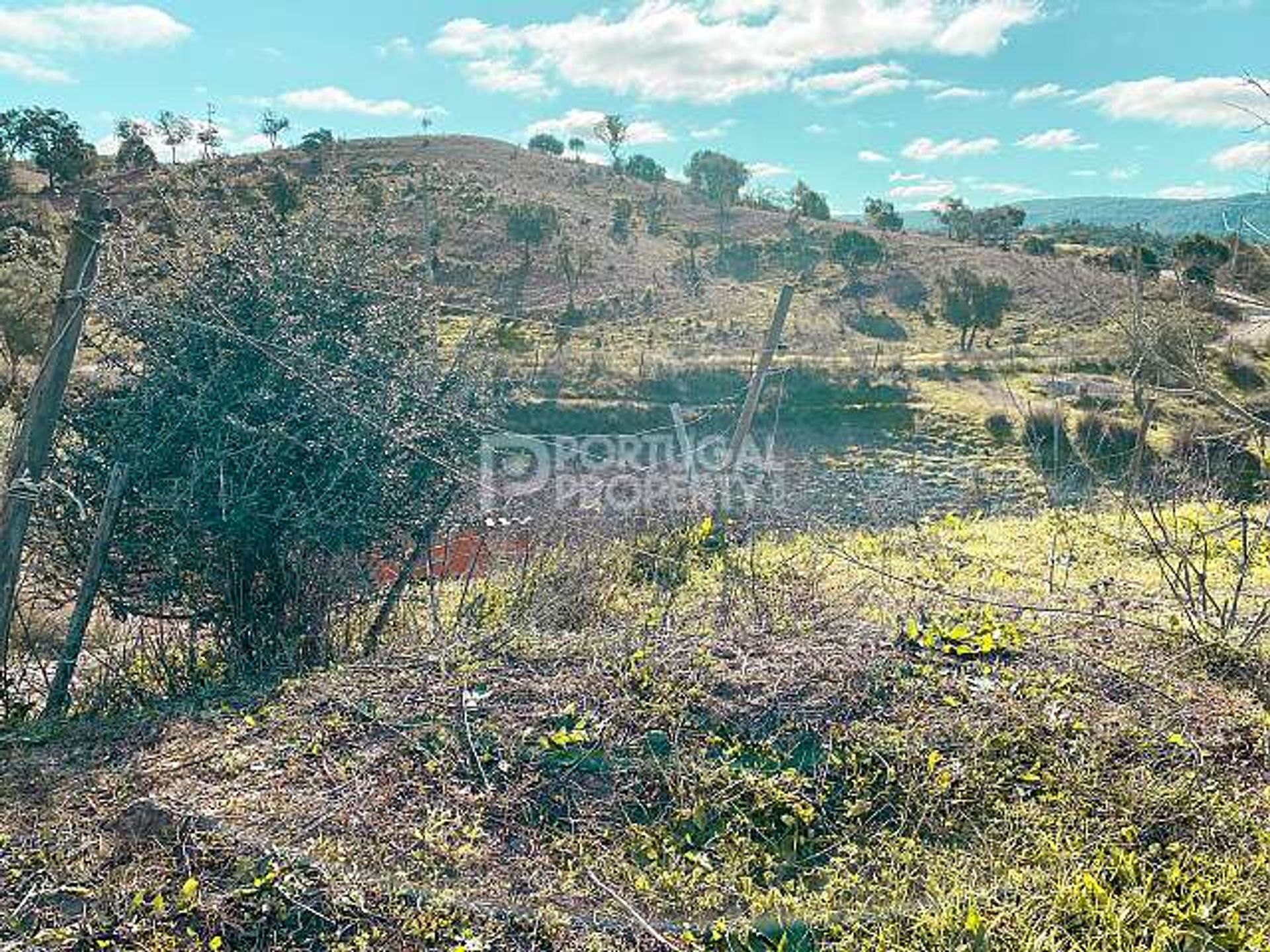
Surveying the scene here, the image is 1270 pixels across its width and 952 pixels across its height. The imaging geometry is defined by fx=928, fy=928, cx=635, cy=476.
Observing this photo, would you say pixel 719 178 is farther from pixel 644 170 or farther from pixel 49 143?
pixel 49 143

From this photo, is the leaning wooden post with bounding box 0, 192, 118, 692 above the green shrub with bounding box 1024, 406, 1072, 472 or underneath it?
above

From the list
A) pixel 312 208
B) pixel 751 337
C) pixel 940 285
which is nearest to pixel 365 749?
pixel 312 208

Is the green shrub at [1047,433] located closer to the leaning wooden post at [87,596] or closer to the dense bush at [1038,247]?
the leaning wooden post at [87,596]

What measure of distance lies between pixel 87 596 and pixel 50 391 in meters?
1.11

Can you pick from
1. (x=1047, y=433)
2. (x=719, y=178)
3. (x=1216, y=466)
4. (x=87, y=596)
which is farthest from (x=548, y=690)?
(x=719, y=178)

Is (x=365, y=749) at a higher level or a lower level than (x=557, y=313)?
lower

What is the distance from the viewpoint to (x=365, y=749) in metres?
3.78

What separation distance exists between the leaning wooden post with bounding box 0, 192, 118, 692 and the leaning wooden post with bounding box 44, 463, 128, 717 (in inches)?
12.4

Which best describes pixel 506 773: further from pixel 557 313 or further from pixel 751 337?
pixel 557 313

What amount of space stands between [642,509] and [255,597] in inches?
134

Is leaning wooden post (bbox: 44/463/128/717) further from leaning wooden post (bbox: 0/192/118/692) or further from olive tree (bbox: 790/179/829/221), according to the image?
olive tree (bbox: 790/179/829/221)

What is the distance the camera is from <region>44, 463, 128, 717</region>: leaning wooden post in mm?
4965

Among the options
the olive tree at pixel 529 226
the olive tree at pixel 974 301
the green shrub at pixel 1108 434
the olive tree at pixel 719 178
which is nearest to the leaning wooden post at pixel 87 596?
the green shrub at pixel 1108 434

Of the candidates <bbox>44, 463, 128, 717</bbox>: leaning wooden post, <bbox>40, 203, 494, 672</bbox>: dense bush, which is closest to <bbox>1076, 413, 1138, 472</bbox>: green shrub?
<bbox>40, 203, 494, 672</bbox>: dense bush
